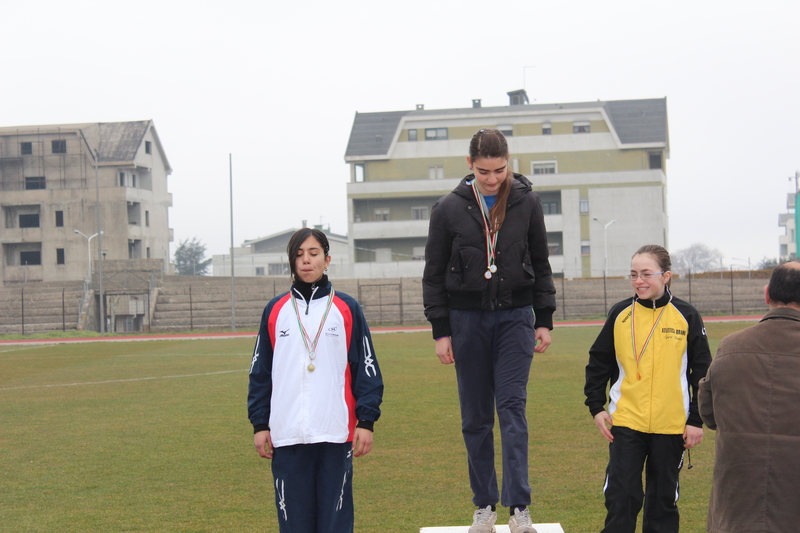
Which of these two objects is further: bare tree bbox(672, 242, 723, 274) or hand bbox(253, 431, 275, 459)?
bare tree bbox(672, 242, 723, 274)

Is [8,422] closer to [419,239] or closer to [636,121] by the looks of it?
[419,239]

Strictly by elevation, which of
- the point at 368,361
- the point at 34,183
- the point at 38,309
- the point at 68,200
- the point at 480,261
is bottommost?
the point at 38,309

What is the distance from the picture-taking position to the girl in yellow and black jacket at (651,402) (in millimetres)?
4211

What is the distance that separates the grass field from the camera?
5.55 metres

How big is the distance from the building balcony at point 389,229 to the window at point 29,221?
971 inches

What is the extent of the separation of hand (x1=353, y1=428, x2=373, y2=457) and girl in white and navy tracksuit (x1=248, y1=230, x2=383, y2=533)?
3 cm

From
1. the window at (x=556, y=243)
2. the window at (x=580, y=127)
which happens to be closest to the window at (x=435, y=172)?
the window at (x=556, y=243)

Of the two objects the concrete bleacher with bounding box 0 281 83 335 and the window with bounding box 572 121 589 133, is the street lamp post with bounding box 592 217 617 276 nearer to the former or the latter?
the window with bounding box 572 121 589 133

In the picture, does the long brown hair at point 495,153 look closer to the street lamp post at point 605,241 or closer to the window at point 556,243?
the street lamp post at point 605,241

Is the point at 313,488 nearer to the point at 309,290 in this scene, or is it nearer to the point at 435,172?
the point at 309,290

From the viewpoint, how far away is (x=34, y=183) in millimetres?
66625

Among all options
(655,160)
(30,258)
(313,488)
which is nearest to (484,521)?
(313,488)

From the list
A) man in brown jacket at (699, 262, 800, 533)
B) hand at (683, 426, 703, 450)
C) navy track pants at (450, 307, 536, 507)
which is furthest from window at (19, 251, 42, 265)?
man in brown jacket at (699, 262, 800, 533)

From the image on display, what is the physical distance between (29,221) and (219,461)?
64.6m
